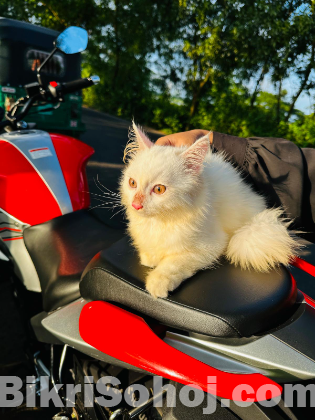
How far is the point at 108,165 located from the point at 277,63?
7.81 meters

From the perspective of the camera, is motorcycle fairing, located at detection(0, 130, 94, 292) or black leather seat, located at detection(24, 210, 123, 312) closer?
black leather seat, located at detection(24, 210, 123, 312)

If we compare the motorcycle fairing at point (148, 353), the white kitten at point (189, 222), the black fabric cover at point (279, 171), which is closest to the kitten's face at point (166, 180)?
the white kitten at point (189, 222)

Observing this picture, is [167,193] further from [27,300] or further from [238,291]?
[27,300]

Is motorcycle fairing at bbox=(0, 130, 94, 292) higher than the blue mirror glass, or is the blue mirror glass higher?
the blue mirror glass

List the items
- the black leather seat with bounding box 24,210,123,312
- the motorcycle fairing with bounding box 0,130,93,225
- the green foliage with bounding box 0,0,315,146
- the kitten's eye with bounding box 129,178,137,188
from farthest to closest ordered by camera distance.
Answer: the green foliage with bounding box 0,0,315,146, the motorcycle fairing with bounding box 0,130,93,225, the black leather seat with bounding box 24,210,123,312, the kitten's eye with bounding box 129,178,137,188

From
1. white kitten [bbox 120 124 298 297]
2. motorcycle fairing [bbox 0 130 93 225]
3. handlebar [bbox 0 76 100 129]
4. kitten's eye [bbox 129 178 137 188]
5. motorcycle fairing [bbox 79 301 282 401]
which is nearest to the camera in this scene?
motorcycle fairing [bbox 79 301 282 401]

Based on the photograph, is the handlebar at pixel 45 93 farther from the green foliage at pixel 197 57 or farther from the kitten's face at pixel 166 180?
the green foliage at pixel 197 57

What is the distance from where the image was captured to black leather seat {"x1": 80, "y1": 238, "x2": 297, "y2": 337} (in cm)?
94

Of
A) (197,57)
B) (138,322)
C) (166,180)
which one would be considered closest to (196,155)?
(166,180)

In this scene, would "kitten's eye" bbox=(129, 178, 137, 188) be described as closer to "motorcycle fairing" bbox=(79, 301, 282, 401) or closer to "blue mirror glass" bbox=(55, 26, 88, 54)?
"motorcycle fairing" bbox=(79, 301, 282, 401)

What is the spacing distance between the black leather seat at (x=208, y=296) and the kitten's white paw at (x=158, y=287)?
24 mm

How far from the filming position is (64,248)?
1547mm

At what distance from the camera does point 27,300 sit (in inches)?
74.7

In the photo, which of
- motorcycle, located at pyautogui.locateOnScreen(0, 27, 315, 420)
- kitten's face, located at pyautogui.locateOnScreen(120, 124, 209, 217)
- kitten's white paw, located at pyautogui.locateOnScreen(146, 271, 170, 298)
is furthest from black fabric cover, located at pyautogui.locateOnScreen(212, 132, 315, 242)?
kitten's white paw, located at pyautogui.locateOnScreen(146, 271, 170, 298)
